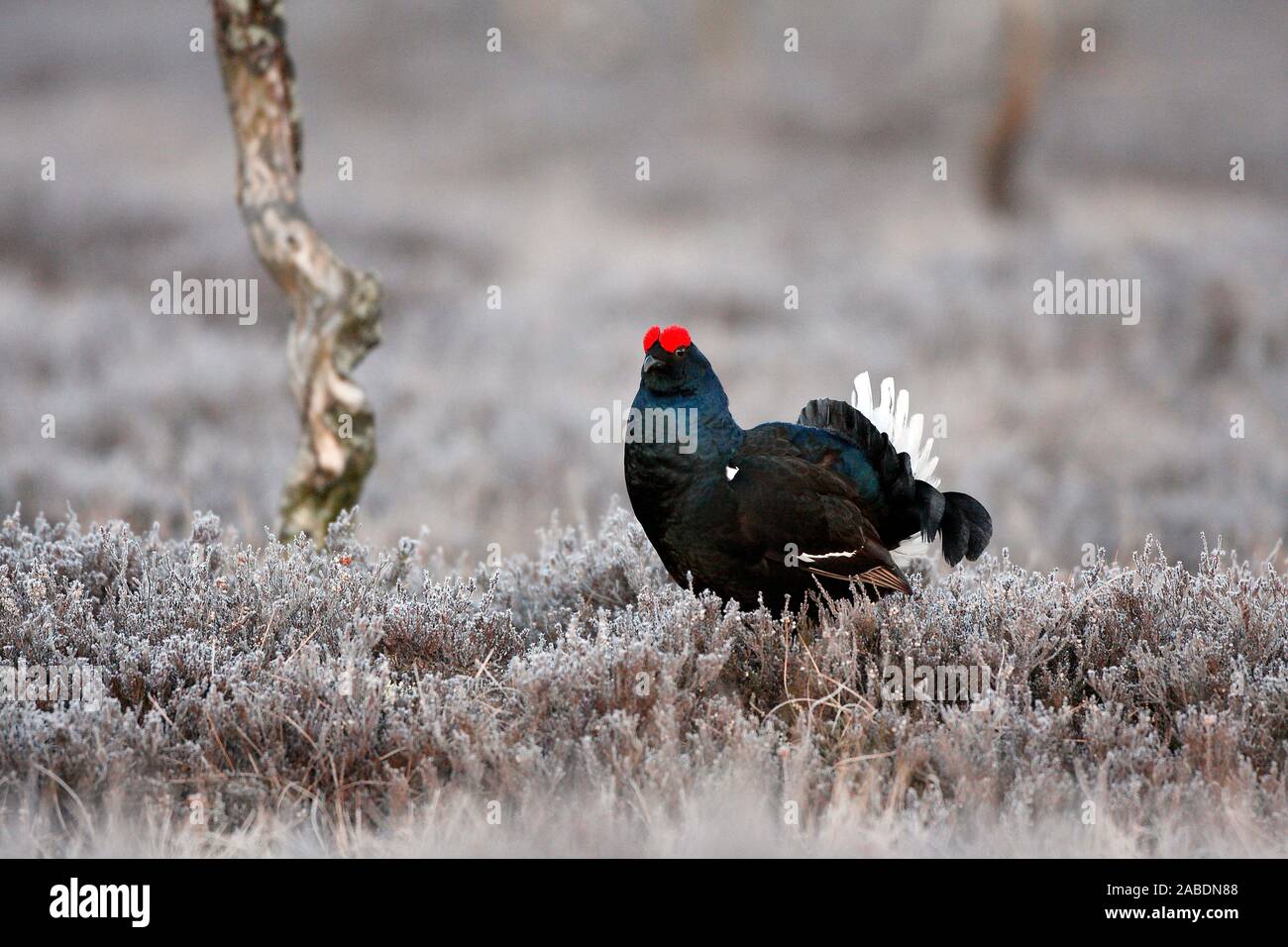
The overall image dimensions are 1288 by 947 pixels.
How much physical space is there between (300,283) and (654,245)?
1302 centimetres

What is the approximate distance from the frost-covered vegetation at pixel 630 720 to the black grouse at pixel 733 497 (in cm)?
17

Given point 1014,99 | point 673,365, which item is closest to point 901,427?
point 673,365

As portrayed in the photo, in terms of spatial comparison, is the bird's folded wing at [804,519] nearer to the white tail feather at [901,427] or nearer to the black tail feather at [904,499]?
the black tail feather at [904,499]

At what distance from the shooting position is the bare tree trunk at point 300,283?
19.3 ft

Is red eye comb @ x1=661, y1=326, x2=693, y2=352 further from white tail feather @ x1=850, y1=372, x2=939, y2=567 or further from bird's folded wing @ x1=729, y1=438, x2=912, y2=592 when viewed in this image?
white tail feather @ x1=850, y1=372, x2=939, y2=567

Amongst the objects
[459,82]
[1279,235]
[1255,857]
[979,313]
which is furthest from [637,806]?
[459,82]

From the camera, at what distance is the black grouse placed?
172 inches

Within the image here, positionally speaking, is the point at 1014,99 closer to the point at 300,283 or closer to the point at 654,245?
the point at 654,245

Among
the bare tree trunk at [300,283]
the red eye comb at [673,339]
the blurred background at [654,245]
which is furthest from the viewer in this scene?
the blurred background at [654,245]

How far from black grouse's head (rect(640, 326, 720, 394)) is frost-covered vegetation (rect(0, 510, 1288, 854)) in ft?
2.42

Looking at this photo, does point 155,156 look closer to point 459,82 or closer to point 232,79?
point 459,82

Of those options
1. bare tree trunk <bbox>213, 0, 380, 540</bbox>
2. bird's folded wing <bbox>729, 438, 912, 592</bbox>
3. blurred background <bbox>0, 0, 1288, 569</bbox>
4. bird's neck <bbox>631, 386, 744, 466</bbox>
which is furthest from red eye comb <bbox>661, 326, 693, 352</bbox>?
bare tree trunk <bbox>213, 0, 380, 540</bbox>

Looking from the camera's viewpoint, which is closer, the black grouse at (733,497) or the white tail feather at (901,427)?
the black grouse at (733,497)

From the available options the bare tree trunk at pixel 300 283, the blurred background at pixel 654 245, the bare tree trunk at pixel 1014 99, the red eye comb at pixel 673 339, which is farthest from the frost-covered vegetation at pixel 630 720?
the bare tree trunk at pixel 1014 99
